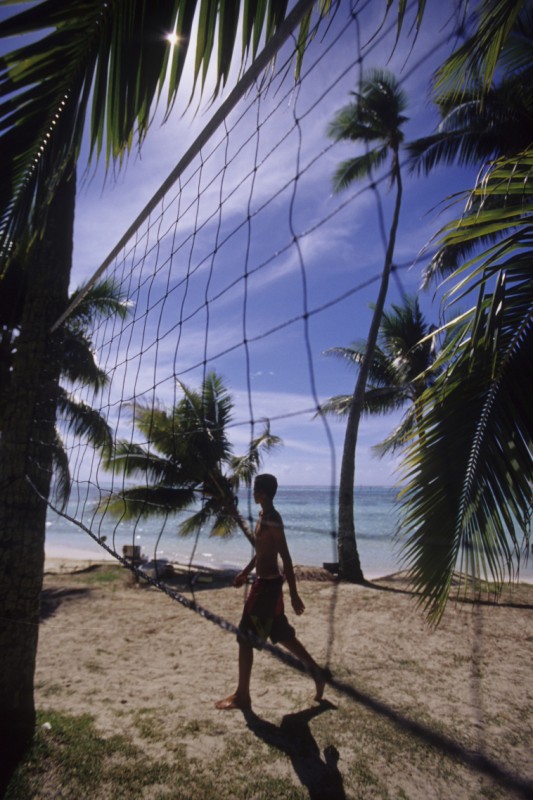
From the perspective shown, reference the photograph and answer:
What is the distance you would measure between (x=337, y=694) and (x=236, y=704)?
81 cm

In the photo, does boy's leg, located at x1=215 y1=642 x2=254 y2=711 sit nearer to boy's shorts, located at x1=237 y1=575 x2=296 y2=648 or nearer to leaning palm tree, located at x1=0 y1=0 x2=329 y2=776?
boy's shorts, located at x1=237 y1=575 x2=296 y2=648

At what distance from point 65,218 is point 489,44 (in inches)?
111

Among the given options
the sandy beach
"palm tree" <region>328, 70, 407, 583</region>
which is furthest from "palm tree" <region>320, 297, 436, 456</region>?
the sandy beach

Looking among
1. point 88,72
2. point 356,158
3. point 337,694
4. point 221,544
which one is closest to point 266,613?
point 337,694

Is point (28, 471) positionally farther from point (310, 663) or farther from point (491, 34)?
point (491, 34)

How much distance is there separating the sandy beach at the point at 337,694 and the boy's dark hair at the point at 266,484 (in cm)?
148

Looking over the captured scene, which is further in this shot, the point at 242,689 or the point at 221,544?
the point at 221,544

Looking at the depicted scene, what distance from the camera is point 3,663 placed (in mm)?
2662

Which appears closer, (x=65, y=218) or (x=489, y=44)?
(x=489, y=44)

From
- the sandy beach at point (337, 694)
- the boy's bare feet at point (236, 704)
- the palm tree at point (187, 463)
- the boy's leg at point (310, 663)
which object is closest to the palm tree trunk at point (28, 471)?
the sandy beach at point (337, 694)

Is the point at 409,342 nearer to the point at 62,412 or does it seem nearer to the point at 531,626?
the point at 531,626

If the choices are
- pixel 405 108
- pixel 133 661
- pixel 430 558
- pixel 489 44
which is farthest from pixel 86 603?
pixel 405 108

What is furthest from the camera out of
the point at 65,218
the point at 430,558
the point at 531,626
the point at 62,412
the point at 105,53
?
the point at 62,412

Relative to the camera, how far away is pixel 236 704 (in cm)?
309
